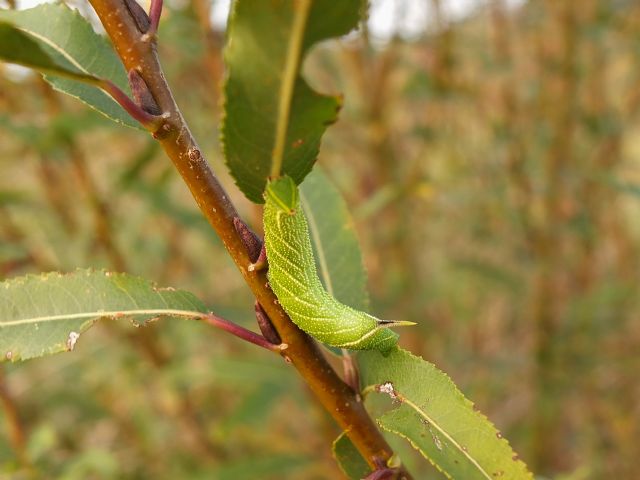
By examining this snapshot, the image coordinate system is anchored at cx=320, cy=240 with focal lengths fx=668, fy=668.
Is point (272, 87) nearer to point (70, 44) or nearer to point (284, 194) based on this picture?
point (284, 194)

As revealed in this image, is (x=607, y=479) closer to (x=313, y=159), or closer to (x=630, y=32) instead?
(x=630, y=32)

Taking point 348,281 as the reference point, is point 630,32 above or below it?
below

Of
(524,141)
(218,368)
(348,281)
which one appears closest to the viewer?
(348,281)

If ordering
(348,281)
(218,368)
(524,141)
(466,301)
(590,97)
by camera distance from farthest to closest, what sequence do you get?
(466,301) → (590,97) → (524,141) → (218,368) → (348,281)

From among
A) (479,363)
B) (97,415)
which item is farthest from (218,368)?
(479,363)

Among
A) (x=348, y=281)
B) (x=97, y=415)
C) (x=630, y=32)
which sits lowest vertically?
(x=97, y=415)

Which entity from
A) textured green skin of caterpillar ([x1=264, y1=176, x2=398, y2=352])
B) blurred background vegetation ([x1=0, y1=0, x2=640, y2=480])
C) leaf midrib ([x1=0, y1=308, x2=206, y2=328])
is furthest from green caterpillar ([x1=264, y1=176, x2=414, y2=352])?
blurred background vegetation ([x1=0, y1=0, x2=640, y2=480])
